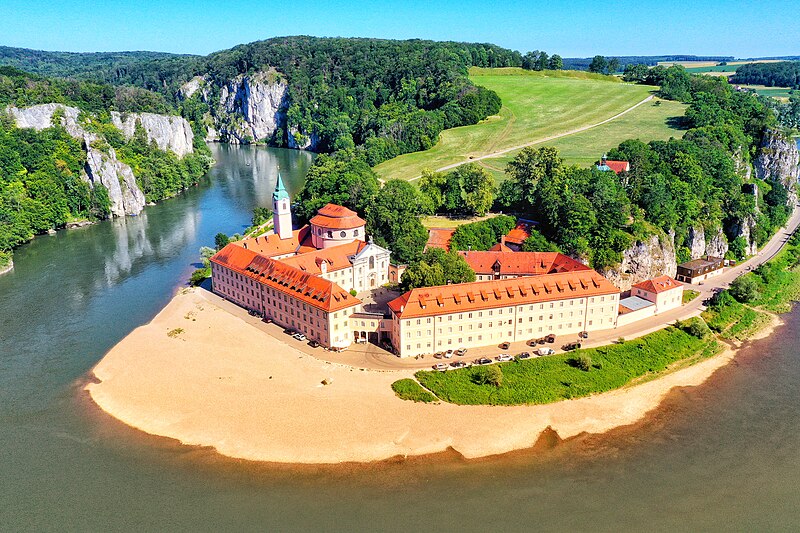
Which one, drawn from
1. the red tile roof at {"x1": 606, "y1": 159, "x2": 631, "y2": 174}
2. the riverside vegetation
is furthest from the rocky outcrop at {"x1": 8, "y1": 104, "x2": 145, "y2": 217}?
the red tile roof at {"x1": 606, "y1": 159, "x2": 631, "y2": 174}

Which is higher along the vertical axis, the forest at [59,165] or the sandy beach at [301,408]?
the forest at [59,165]

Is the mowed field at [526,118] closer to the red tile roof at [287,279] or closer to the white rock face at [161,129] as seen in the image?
the red tile roof at [287,279]

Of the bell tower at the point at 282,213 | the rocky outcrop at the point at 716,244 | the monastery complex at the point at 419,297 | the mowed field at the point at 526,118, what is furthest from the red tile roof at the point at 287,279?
the rocky outcrop at the point at 716,244

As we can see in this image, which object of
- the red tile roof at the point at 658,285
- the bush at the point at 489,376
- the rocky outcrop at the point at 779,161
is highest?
the rocky outcrop at the point at 779,161

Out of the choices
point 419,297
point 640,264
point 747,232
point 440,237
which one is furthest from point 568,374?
point 747,232

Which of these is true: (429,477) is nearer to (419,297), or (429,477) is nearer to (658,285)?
(419,297)

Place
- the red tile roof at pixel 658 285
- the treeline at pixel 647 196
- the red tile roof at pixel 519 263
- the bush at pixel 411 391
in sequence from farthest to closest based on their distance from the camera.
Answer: the treeline at pixel 647 196 → the red tile roof at pixel 519 263 → the red tile roof at pixel 658 285 → the bush at pixel 411 391

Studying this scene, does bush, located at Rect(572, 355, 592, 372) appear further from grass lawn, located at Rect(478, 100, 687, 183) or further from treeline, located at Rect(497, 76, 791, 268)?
grass lawn, located at Rect(478, 100, 687, 183)
